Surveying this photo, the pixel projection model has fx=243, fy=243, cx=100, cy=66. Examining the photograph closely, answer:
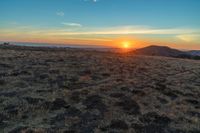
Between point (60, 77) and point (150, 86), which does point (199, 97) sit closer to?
point (150, 86)

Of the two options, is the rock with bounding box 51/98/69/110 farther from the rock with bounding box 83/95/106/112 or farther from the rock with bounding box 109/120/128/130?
the rock with bounding box 109/120/128/130

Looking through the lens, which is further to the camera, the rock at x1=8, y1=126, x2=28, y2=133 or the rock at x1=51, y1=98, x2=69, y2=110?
the rock at x1=51, y1=98, x2=69, y2=110

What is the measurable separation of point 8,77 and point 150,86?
43.8 feet

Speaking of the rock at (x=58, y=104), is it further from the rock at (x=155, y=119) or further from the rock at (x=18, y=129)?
the rock at (x=155, y=119)

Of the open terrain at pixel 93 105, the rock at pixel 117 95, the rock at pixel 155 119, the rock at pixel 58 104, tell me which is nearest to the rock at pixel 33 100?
the open terrain at pixel 93 105

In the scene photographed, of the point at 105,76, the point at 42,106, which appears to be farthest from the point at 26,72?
the point at 42,106

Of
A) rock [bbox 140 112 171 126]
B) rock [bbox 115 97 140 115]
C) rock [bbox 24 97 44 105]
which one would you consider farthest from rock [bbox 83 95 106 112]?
rock [bbox 24 97 44 105]

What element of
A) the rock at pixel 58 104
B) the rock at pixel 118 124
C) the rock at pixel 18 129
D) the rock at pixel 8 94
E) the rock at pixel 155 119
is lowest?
the rock at pixel 155 119

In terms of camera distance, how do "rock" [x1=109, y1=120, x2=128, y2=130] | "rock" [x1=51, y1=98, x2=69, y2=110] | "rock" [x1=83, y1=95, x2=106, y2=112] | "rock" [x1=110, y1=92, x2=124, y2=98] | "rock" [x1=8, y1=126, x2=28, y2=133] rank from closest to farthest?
"rock" [x1=8, y1=126, x2=28, y2=133], "rock" [x1=109, y1=120, x2=128, y2=130], "rock" [x1=51, y1=98, x2=69, y2=110], "rock" [x1=83, y1=95, x2=106, y2=112], "rock" [x1=110, y1=92, x2=124, y2=98]

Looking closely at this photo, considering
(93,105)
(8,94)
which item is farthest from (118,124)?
(8,94)

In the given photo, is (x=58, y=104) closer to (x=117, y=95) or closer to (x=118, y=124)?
(x=118, y=124)

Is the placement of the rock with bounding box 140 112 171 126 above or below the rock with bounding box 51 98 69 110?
below

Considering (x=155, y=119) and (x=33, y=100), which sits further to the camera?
(x=33, y=100)

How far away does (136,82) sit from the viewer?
24.3 meters
